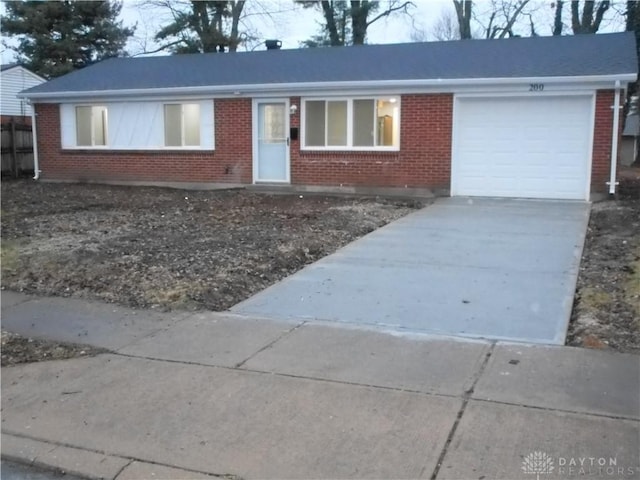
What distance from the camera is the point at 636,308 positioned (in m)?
6.19

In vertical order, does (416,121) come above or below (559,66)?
below

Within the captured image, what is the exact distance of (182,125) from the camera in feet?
61.1

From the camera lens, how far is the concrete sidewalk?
11.9 ft

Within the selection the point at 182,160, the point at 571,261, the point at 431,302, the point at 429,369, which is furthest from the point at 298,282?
the point at 182,160

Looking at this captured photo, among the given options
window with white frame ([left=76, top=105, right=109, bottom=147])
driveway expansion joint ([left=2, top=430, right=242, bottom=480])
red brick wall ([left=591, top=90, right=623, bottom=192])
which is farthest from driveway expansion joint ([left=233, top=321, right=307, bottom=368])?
window with white frame ([left=76, top=105, right=109, bottom=147])

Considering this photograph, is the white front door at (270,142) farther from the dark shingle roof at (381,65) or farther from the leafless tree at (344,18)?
the leafless tree at (344,18)

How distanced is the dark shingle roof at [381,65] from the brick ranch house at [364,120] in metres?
0.08

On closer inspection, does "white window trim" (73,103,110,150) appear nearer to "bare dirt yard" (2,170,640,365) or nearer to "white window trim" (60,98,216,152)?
"white window trim" (60,98,216,152)

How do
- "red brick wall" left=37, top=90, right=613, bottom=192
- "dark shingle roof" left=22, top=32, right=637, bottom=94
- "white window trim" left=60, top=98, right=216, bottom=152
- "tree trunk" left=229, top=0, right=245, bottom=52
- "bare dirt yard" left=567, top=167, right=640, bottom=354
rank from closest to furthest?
"bare dirt yard" left=567, top=167, right=640, bottom=354 → "dark shingle roof" left=22, top=32, right=637, bottom=94 → "red brick wall" left=37, top=90, right=613, bottom=192 → "white window trim" left=60, top=98, right=216, bottom=152 → "tree trunk" left=229, top=0, right=245, bottom=52

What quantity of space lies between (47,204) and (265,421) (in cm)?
1234

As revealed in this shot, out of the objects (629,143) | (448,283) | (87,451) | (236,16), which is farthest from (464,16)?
(87,451)

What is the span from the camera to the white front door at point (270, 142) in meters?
17.6

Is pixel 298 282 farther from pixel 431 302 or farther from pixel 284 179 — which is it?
pixel 284 179

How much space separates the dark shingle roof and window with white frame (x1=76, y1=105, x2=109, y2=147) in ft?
2.08
